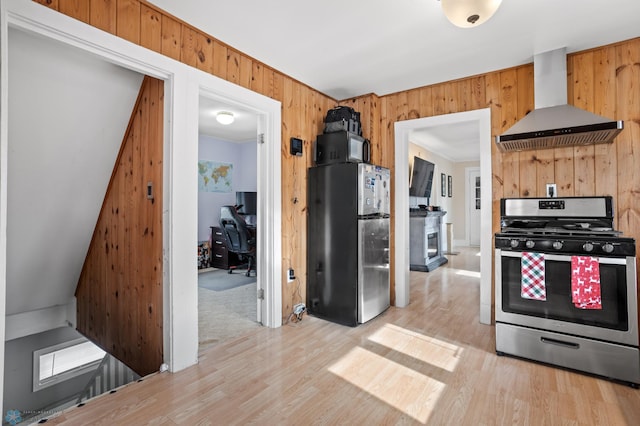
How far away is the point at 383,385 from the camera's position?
202 centimetres

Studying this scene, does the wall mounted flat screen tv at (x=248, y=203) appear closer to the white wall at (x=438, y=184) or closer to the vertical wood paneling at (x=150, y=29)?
the white wall at (x=438, y=184)

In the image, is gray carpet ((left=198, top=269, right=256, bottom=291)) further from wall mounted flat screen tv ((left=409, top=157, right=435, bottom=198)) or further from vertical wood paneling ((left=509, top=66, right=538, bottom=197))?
vertical wood paneling ((left=509, top=66, right=538, bottom=197))

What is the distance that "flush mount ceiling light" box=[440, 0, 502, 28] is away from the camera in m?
1.59

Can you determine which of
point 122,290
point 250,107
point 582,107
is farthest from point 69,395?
point 582,107

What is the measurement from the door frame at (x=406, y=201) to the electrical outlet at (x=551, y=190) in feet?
1.48

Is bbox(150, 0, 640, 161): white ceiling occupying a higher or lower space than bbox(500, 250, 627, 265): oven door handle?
higher

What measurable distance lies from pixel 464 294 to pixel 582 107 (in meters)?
2.42

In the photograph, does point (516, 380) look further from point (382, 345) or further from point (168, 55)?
point (168, 55)

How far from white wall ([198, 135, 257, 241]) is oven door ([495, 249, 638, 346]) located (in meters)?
4.99

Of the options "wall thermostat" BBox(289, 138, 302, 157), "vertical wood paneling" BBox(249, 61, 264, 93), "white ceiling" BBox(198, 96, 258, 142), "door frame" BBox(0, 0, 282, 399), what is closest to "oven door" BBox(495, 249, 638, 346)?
"wall thermostat" BBox(289, 138, 302, 157)

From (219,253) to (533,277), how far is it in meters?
5.00

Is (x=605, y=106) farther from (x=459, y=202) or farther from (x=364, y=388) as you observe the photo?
(x=459, y=202)

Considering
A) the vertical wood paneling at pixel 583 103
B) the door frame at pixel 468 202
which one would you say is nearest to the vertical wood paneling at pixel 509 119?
the vertical wood paneling at pixel 583 103

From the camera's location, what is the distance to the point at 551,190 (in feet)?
9.01
